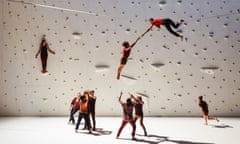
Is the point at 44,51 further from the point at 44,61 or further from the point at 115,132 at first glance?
the point at 115,132

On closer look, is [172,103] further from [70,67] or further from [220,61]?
[70,67]

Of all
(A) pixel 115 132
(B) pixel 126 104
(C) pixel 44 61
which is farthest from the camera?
(C) pixel 44 61

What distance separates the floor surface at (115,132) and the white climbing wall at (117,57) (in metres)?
0.51

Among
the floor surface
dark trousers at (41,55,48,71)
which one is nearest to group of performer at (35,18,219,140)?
the floor surface

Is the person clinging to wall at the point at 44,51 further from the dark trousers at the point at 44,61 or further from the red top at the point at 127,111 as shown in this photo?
the red top at the point at 127,111

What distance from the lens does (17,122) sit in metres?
6.26

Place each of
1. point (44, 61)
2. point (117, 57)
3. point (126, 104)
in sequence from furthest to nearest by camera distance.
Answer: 1. point (117, 57)
2. point (44, 61)
3. point (126, 104)

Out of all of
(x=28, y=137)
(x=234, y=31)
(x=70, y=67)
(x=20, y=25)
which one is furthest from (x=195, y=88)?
(x=20, y=25)

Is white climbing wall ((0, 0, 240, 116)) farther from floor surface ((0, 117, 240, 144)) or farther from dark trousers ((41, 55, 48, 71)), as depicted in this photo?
floor surface ((0, 117, 240, 144))

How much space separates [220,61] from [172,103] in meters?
1.60

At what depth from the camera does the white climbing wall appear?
692cm

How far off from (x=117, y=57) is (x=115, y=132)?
237 centimetres

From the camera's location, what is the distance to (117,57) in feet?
23.1

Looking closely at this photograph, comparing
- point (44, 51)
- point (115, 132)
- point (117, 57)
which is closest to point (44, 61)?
point (44, 51)
